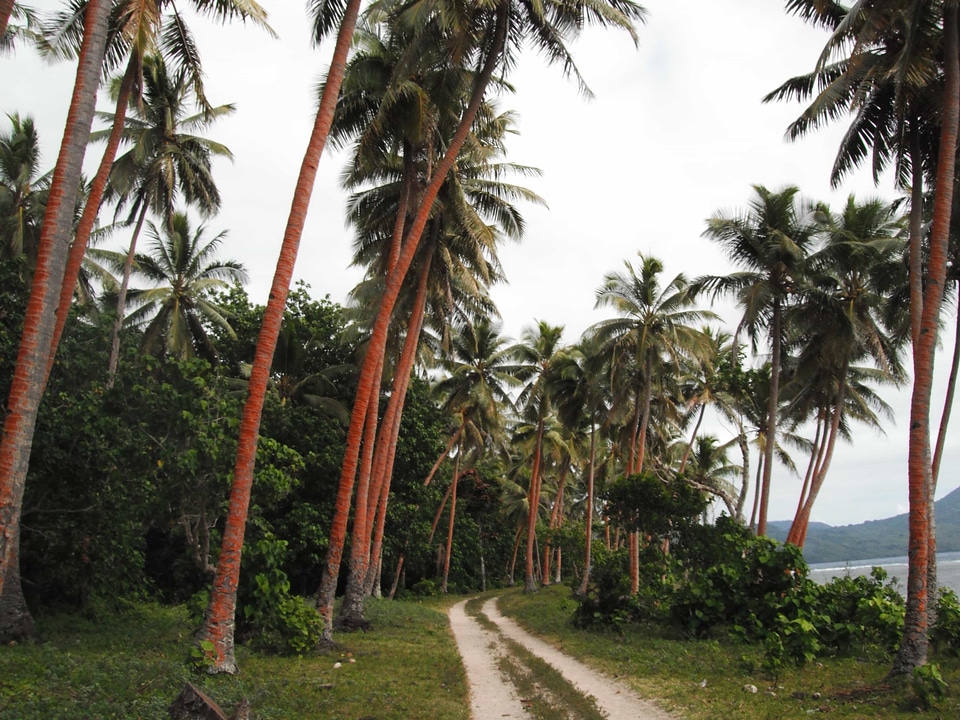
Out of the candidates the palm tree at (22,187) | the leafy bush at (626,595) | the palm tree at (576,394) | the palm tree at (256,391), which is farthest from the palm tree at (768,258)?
the palm tree at (22,187)

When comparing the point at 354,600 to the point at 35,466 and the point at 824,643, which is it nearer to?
the point at 35,466

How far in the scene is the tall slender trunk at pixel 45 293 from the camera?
812cm

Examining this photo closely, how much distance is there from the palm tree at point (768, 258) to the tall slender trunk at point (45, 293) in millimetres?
17751

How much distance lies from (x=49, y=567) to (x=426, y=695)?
349 inches

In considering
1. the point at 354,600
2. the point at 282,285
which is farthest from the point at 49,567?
the point at 282,285

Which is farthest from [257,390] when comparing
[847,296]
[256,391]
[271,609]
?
[847,296]

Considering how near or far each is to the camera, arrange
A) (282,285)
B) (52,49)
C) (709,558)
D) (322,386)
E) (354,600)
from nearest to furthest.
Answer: (282,285)
(52,49)
(354,600)
(709,558)
(322,386)

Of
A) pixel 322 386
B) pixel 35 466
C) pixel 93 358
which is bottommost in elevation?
pixel 35 466

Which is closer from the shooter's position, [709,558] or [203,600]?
[203,600]

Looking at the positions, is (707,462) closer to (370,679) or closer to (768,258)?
(768,258)

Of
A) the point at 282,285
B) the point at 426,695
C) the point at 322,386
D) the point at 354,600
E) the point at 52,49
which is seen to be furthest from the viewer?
the point at 322,386

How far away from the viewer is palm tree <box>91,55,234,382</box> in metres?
20.3

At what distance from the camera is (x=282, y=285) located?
1067cm

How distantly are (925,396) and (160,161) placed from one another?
2034 centimetres
